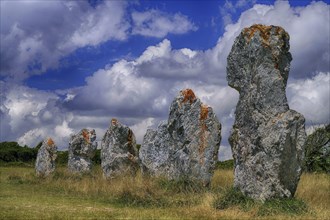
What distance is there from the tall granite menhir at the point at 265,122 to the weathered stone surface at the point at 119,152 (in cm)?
1122

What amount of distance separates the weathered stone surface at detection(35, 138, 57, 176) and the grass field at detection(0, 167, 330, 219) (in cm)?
649

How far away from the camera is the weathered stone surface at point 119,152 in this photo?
24734 mm

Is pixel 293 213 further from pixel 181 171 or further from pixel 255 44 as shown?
pixel 181 171

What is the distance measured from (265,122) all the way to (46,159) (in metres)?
18.8

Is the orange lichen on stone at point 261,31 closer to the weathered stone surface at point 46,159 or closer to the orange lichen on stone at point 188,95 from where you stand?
the orange lichen on stone at point 188,95

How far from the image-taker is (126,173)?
80.2ft

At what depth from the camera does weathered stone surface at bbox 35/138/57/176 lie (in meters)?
29.1

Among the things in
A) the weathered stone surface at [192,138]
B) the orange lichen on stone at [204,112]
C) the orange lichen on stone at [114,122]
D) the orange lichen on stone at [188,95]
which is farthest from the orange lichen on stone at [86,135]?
the orange lichen on stone at [204,112]

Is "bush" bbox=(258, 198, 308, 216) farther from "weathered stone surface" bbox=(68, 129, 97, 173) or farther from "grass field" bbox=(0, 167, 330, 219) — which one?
"weathered stone surface" bbox=(68, 129, 97, 173)

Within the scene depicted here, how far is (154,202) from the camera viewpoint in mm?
15086

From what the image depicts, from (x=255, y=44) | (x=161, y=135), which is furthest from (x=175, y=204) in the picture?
(x=161, y=135)

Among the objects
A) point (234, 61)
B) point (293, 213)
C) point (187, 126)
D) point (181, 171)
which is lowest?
point (293, 213)

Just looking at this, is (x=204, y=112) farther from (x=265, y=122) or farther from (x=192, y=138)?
(x=265, y=122)

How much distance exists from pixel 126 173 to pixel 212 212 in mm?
12414
